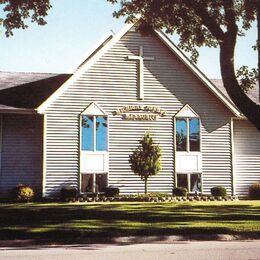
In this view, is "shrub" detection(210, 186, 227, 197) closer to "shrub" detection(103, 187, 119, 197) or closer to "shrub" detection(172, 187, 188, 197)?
"shrub" detection(172, 187, 188, 197)

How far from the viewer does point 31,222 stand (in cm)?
1303

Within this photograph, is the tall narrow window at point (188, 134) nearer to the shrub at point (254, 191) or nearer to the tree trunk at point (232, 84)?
the shrub at point (254, 191)

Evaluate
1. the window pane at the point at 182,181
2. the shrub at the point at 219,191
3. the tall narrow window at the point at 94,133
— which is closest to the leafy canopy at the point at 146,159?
the tall narrow window at the point at 94,133

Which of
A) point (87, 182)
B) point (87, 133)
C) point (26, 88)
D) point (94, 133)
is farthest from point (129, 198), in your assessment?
point (26, 88)

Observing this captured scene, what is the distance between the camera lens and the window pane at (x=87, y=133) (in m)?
24.1

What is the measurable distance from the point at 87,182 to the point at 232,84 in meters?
11.3

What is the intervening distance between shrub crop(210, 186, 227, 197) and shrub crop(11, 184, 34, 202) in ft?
32.3

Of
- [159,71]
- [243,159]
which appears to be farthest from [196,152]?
[159,71]

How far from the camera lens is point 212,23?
1628cm

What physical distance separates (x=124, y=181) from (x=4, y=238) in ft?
46.3

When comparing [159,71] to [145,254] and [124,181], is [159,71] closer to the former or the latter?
[124,181]

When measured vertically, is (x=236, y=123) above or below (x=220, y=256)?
above

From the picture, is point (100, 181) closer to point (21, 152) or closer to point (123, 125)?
point (123, 125)

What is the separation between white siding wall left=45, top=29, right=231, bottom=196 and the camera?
2367 cm
